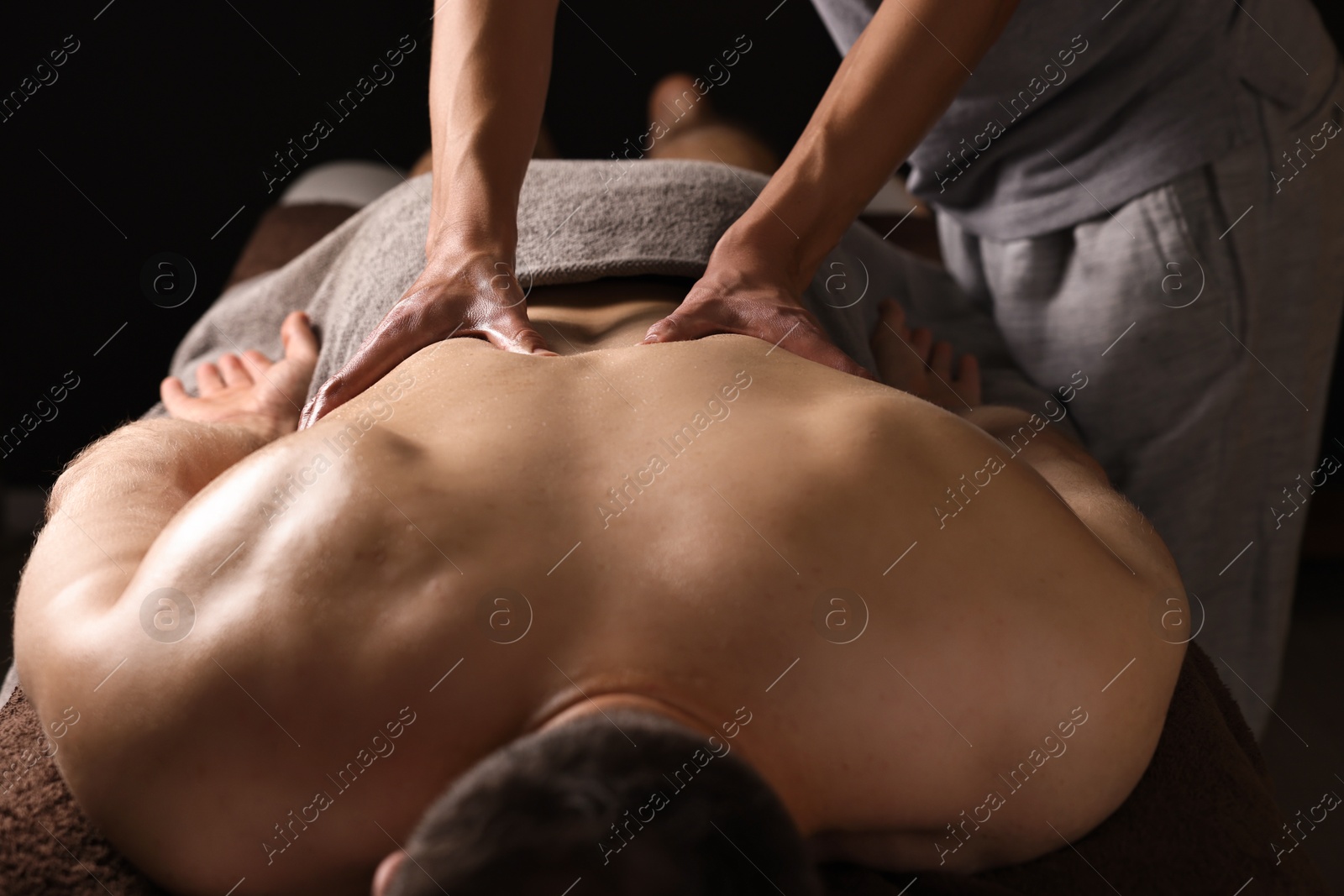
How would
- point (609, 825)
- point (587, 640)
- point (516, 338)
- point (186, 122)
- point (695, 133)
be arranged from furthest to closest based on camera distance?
point (186, 122)
point (695, 133)
point (516, 338)
point (587, 640)
point (609, 825)

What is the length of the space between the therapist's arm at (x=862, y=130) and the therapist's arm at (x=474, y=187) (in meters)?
0.22

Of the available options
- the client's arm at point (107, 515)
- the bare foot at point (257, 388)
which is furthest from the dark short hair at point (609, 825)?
the bare foot at point (257, 388)

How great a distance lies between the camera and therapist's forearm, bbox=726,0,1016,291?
1013 millimetres

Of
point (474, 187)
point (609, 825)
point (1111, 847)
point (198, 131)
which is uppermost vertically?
point (198, 131)

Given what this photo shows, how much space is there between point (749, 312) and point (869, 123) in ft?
0.88

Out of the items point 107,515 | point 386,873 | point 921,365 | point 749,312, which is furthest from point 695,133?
point 386,873

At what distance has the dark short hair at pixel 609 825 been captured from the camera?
0.48 meters

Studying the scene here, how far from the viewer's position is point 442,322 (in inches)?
36.1

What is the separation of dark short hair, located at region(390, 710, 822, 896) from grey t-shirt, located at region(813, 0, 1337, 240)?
985 millimetres

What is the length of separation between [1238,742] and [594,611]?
0.60 meters

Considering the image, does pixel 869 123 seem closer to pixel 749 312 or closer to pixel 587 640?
pixel 749 312

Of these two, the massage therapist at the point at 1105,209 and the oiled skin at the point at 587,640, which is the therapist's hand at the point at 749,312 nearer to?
the massage therapist at the point at 1105,209

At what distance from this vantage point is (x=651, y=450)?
0.69 metres

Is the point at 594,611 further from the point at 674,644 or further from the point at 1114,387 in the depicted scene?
the point at 1114,387
